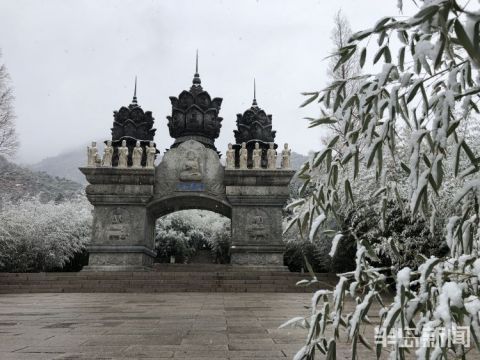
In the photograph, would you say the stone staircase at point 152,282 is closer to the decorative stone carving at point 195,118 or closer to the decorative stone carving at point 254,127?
the decorative stone carving at point 254,127

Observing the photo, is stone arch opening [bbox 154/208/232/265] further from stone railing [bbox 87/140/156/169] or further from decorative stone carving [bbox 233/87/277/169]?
stone railing [bbox 87/140/156/169]

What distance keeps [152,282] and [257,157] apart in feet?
20.4

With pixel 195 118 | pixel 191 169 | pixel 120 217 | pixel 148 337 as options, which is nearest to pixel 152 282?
pixel 120 217

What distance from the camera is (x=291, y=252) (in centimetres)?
2045

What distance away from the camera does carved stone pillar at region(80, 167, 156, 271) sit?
597 inches

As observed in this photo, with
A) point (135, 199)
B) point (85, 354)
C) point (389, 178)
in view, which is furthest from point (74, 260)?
point (389, 178)

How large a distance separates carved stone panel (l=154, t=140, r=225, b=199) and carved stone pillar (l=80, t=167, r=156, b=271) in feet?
1.57

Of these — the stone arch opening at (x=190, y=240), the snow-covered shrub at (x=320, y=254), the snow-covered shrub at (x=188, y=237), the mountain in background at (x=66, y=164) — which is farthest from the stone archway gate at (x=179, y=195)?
the mountain in background at (x=66, y=164)

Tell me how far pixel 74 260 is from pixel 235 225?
8.16m

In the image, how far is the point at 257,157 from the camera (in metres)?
16.5

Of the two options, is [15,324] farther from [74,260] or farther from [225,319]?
[74,260]

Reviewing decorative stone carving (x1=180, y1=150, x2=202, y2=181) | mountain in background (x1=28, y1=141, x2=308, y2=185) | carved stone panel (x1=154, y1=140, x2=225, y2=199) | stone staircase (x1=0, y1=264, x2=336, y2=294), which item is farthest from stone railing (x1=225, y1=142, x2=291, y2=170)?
mountain in background (x1=28, y1=141, x2=308, y2=185)

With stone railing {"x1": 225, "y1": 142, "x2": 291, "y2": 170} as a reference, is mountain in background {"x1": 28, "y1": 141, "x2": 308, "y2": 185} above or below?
above

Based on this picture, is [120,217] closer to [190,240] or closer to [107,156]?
[107,156]
